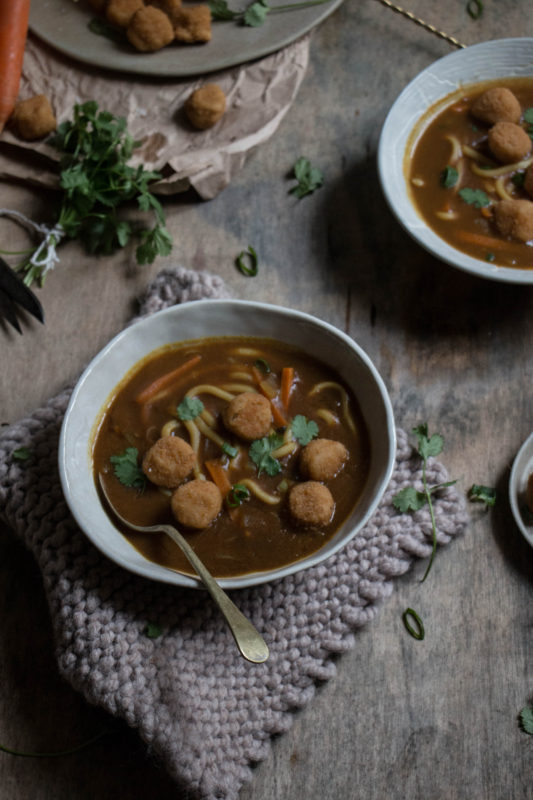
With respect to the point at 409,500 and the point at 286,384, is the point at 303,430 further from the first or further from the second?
the point at 409,500

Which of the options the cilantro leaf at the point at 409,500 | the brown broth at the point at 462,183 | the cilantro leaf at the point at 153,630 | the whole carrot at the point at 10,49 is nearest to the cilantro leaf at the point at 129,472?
the cilantro leaf at the point at 153,630

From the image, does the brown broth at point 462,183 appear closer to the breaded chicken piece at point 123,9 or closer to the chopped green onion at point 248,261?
the chopped green onion at point 248,261

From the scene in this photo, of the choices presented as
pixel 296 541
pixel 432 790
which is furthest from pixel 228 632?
pixel 432 790

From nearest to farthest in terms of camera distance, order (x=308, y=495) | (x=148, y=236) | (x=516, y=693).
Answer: (x=308, y=495) → (x=516, y=693) → (x=148, y=236)

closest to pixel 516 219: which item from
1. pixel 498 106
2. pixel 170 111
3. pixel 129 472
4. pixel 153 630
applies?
pixel 498 106

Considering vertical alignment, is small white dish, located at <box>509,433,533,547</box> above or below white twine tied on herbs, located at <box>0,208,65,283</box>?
below

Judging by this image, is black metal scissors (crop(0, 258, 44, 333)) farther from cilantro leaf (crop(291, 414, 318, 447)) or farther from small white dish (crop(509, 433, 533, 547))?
small white dish (crop(509, 433, 533, 547))

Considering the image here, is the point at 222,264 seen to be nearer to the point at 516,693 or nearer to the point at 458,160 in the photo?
the point at 458,160

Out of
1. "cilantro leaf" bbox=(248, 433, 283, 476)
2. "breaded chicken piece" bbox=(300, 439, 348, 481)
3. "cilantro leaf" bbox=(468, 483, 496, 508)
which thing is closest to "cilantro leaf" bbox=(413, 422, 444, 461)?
"cilantro leaf" bbox=(468, 483, 496, 508)
